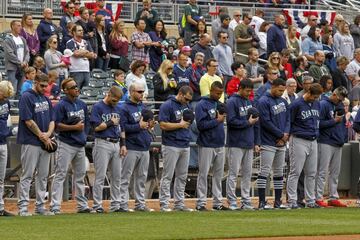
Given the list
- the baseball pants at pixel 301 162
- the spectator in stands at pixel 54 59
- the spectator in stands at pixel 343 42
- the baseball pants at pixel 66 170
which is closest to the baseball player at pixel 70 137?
the baseball pants at pixel 66 170

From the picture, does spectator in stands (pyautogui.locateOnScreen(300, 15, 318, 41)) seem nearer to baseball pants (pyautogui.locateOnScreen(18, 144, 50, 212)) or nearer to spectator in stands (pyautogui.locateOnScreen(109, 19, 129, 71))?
spectator in stands (pyautogui.locateOnScreen(109, 19, 129, 71))

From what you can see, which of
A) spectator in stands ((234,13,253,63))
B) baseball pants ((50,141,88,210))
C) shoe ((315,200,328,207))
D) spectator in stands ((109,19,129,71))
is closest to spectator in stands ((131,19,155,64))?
spectator in stands ((109,19,129,71))

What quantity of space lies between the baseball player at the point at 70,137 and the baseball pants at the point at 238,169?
108 inches

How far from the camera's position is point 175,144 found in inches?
835

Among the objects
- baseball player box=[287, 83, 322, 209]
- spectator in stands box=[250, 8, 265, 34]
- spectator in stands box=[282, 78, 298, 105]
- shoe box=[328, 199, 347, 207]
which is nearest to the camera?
baseball player box=[287, 83, 322, 209]

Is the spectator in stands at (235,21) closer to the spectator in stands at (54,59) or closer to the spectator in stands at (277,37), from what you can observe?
the spectator in stands at (277,37)

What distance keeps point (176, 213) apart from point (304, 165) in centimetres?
307

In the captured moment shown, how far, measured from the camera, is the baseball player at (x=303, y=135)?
22219mm

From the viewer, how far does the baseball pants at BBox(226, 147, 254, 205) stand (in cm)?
2166

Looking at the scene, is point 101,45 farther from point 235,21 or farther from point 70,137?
point 70,137

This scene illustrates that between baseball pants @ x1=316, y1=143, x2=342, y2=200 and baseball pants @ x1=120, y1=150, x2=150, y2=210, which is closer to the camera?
A: baseball pants @ x1=120, y1=150, x2=150, y2=210

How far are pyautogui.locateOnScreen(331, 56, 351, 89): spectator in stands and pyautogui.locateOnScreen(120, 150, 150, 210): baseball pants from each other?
8182mm

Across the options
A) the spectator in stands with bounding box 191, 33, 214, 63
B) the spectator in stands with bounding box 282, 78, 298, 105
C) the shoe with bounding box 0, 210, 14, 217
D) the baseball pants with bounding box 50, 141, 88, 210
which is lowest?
the shoe with bounding box 0, 210, 14, 217

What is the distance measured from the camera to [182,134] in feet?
69.7
